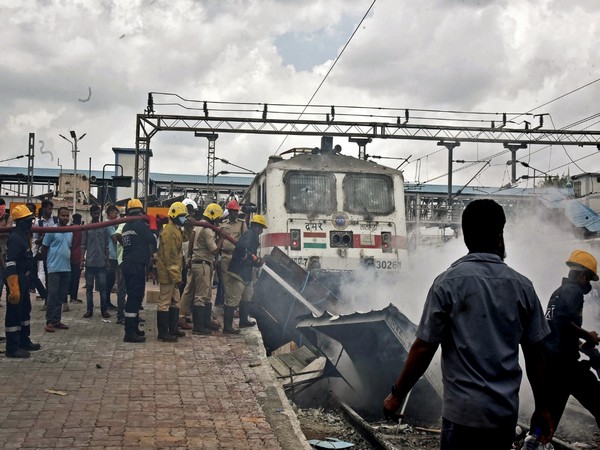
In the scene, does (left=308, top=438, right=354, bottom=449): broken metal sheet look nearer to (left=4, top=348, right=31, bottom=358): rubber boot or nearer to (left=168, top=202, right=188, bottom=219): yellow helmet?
(left=4, top=348, right=31, bottom=358): rubber boot

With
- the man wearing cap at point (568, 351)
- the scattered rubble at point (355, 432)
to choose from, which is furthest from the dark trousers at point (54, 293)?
the man wearing cap at point (568, 351)

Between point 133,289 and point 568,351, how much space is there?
528 cm

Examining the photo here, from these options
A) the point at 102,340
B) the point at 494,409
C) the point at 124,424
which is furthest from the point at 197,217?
the point at 494,409

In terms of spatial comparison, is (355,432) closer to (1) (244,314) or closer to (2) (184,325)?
(1) (244,314)

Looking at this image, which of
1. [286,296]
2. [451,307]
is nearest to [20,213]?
[286,296]

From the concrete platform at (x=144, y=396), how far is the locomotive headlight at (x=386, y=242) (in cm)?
411

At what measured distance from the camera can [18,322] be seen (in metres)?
7.52

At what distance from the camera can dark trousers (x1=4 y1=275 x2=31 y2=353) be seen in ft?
24.4

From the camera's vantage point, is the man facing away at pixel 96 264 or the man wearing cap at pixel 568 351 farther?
the man facing away at pixel 96 264

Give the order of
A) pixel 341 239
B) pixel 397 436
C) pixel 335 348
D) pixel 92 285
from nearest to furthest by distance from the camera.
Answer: pixel 397 436, pixel 335 348, pixel 92 285, pixel 341 239

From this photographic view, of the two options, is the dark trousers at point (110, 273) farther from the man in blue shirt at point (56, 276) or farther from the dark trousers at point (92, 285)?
the man in blue shirt at point (56, 276)

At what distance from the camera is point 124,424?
5.29m

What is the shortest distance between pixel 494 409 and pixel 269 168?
9693 mm

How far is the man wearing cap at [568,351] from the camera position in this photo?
5.69 m
